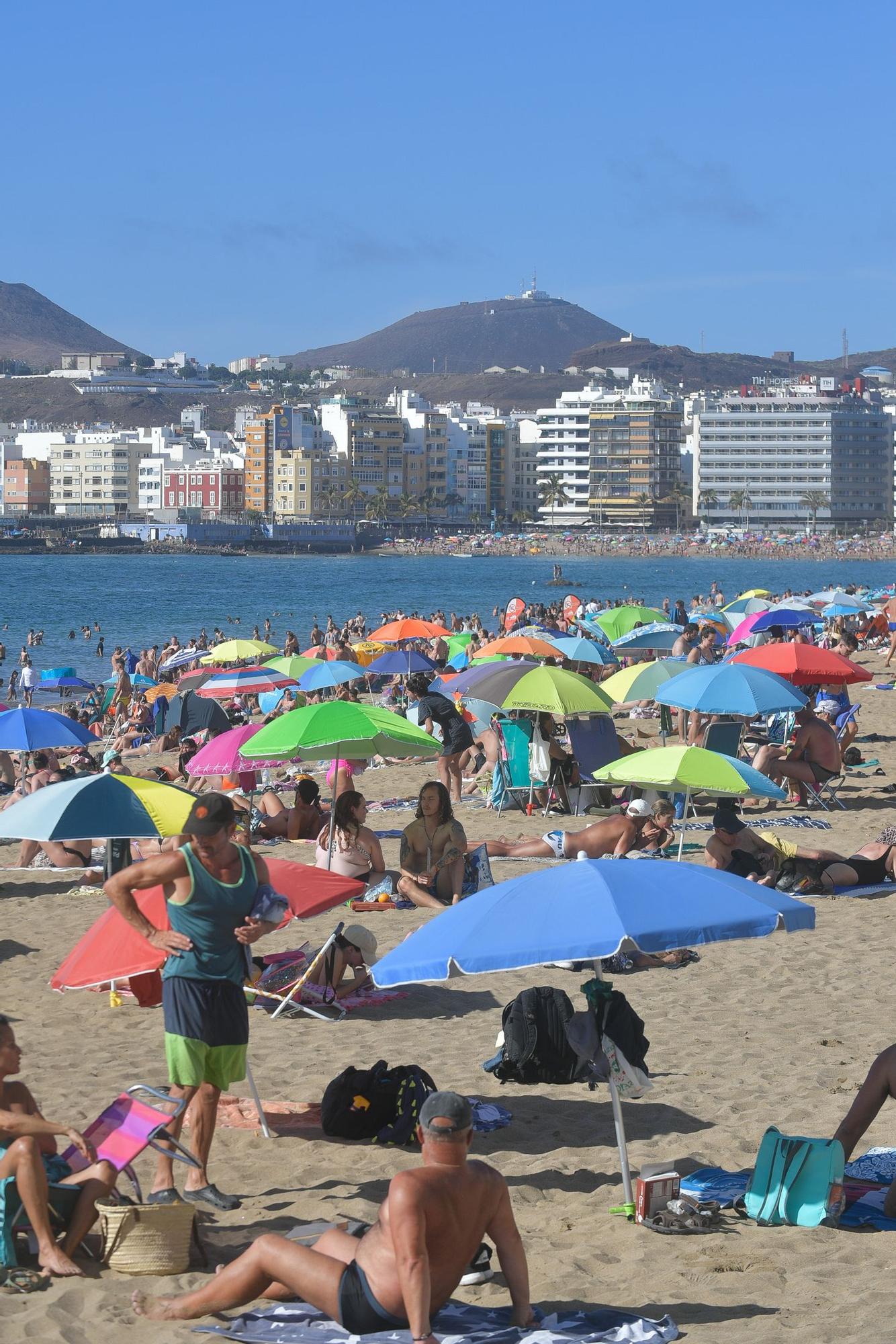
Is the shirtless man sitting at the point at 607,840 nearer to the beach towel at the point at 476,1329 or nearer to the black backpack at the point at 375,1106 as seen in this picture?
the black backpack at the point at 375,1106

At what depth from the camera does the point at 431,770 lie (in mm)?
16094

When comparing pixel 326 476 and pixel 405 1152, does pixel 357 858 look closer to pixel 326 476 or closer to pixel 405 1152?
pixel 405 1152

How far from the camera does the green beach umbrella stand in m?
9.65

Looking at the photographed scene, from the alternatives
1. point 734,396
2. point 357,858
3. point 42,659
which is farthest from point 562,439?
point 357,858

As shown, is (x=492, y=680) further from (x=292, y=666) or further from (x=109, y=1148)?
(x=109, y=1148)

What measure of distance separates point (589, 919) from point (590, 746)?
27.4ft

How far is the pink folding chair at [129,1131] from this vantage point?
4395 mm

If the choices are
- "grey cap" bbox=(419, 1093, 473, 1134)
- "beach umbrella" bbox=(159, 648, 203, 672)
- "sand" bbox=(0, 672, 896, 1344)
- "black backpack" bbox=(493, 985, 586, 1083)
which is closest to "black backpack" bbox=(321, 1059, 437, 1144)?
"sand" bbox=(0, 672, 896, 1344)

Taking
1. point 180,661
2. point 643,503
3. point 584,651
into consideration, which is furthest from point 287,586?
point 584,651

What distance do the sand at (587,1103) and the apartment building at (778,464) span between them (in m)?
145

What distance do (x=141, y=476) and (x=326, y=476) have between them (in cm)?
2256

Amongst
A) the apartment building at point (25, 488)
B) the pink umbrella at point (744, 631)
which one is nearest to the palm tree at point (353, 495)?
the apartment building at point (25, 488)

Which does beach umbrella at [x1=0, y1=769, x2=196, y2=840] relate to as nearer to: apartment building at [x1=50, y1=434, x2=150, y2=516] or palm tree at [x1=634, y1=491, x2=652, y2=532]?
palm tree at [x1=634, y1=491, x2=652, y2=532]

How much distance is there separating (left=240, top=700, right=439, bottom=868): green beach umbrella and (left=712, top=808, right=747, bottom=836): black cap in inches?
74.2
